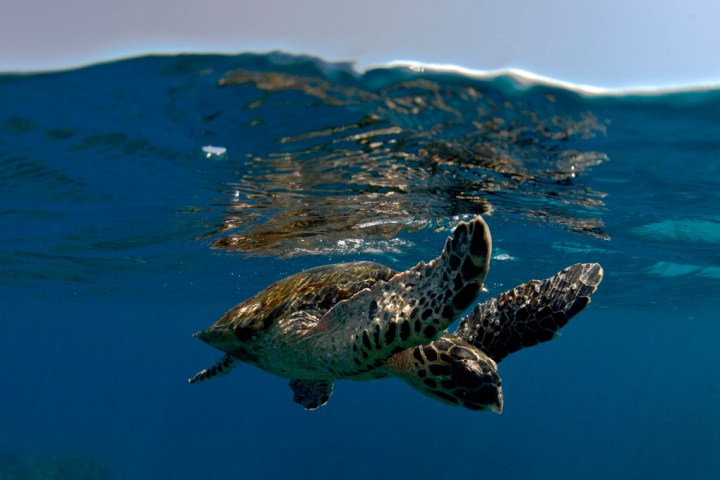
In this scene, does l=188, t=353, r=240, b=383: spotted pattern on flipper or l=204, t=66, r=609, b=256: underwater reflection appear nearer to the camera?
l=204, t=66, r=609, b=256: underwater reflection

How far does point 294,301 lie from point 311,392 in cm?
235

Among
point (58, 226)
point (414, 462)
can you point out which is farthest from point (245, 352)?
point (414, 462)

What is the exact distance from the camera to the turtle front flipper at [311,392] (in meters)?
7.79

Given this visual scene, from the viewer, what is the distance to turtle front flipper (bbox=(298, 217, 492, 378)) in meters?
3.27

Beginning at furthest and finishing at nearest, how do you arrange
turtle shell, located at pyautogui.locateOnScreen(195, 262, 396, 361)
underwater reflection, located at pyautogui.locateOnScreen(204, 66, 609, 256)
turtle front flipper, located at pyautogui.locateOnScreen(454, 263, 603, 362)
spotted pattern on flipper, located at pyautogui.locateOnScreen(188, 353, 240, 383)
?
spotted pattern on flipper, located at pyautogui.locateOnScreen(188, 353, 240, 383)
underwater reflection, located at pyautogui.locateOnScreen(204, 66, 609, 256)
turtle shell, located at pyautogui.locateOnScreen(195, 262, 396, 361)
turtle front flipper, located at pyautogui.locateOnScreen(454, 263, 603, 362)

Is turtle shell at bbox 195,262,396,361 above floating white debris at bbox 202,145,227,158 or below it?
below

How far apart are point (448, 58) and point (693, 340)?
253 ft

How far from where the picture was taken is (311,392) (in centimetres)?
788

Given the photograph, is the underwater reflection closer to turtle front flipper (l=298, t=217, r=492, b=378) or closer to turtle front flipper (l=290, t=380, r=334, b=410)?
turtle front flipper (l=298, t=217, r=492, b=378)

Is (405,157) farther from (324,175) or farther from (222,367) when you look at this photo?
(222,367)

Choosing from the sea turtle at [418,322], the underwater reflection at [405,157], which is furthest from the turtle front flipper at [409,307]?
the underwater reflection at [405,157]

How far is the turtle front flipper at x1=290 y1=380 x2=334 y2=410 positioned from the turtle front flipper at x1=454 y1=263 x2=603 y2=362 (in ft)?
10.5

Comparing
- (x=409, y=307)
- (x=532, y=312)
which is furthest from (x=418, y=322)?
(x=532, y=312)

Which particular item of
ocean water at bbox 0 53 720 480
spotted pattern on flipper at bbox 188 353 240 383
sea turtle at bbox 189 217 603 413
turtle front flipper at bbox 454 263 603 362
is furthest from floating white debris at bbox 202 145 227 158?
turtle front flipper at bbox 454 263 603 362
